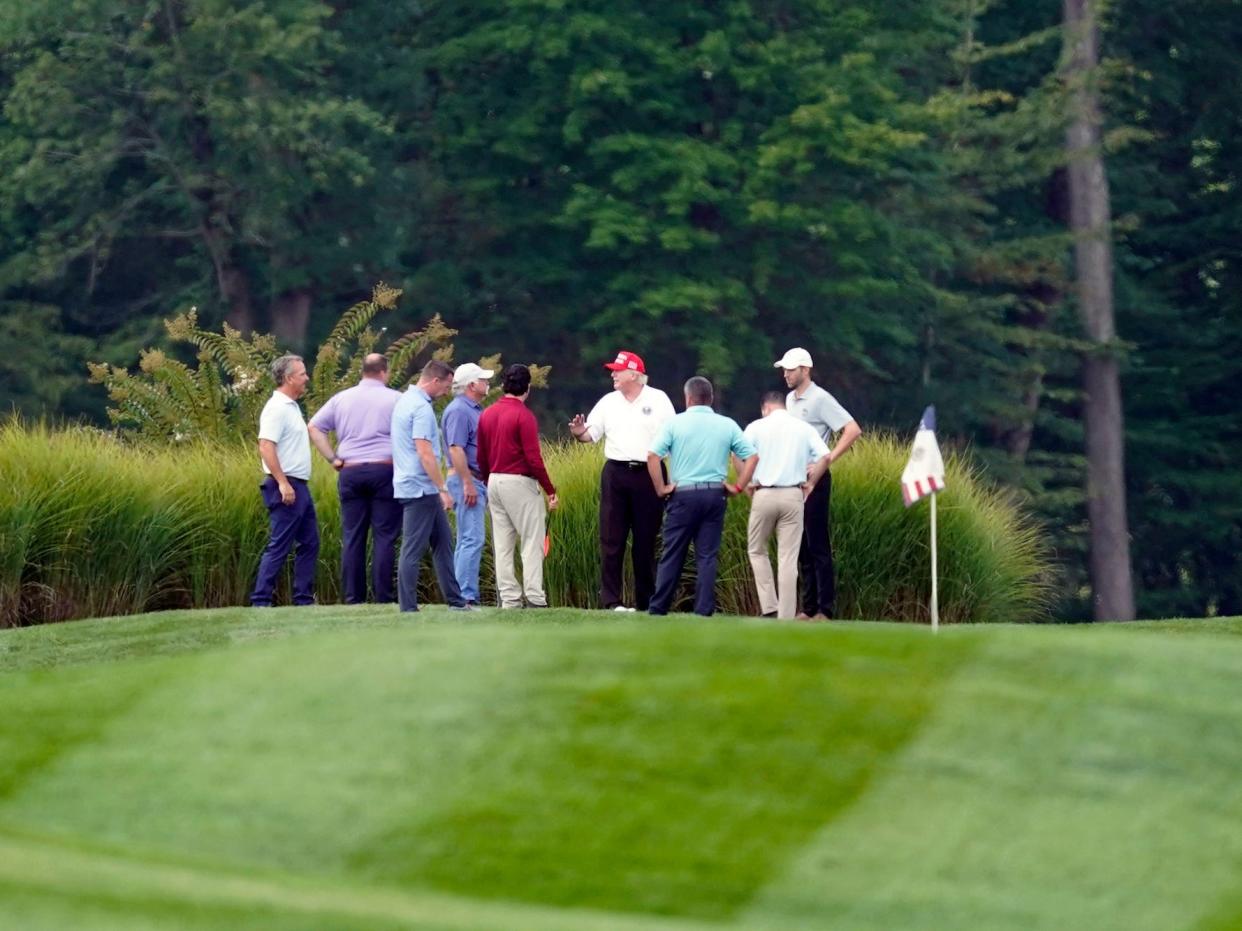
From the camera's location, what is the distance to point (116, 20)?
119ft

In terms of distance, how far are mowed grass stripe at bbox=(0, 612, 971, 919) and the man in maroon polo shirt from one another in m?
4.27

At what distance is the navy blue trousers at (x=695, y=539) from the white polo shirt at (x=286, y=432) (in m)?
2.42

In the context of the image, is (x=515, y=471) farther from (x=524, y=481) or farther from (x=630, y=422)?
(x=630, y=422)

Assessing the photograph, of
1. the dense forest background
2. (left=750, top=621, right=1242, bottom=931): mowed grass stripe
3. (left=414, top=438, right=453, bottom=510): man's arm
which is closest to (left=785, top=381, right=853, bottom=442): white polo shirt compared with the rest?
(left=414, top=438, right=453, bottom=510): man's arm

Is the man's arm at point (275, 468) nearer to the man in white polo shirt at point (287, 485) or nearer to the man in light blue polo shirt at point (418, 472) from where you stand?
the man in white polo shirt at point (287, 485)

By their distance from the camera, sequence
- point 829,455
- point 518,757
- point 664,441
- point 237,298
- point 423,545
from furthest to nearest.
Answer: point 237,298 → point 829,455 → point 664,441 → point 423,545 → point 518,757

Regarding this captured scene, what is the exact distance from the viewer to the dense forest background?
35.1m

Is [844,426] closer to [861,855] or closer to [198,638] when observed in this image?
[198,638]

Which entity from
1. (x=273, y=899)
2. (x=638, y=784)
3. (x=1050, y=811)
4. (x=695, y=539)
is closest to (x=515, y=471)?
(x=695, y=539)

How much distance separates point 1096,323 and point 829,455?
2529 centimetres

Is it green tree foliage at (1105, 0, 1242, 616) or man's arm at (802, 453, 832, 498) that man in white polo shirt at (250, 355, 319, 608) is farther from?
green tree foliage at (1105, 0, 1242, 616)

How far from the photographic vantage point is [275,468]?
614 inches

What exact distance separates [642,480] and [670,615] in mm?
901

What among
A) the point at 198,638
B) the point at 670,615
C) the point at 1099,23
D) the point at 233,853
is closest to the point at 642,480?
the point at 670,615
